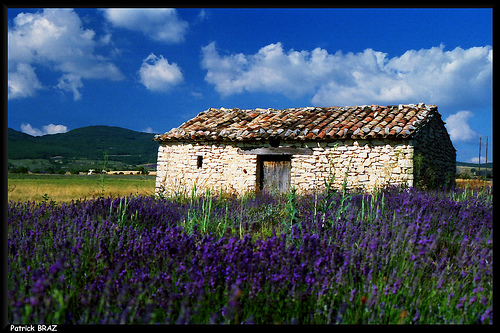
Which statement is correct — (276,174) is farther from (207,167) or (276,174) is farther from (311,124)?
(207,167)

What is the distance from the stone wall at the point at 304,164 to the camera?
9.94 meters

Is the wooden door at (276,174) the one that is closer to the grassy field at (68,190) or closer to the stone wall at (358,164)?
the stone wall at (358,164)

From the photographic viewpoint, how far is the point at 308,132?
→ 1080 cm

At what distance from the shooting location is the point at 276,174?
1145 cm

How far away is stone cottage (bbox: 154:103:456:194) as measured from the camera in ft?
32.8

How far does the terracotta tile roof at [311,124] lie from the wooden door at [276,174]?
0.88 metres

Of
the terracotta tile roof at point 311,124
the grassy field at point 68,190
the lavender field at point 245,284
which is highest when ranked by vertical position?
the terracotta tile roof at point 311,124

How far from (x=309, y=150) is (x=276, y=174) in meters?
1.38

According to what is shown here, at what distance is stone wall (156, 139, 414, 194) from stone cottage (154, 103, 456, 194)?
3cm

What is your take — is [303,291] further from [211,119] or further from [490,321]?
[211,119]

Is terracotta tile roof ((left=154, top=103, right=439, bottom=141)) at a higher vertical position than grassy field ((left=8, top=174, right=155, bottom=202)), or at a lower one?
higher

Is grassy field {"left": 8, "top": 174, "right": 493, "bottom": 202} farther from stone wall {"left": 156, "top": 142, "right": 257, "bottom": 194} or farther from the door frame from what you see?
the door frame

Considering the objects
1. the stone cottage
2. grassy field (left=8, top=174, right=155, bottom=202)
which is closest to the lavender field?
grassy field (left=8, top=174, right=155, bottom=202)

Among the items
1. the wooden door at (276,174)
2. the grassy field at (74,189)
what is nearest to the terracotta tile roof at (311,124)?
the wooden door at (276,174)
